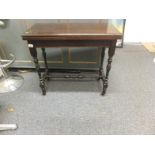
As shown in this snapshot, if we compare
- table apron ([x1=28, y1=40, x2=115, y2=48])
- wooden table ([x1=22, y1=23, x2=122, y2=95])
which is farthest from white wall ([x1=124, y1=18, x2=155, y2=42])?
table apron ([x1=28, y1=40, x2=115, y2=48])

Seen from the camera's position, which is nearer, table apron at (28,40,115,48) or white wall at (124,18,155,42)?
table apron at (28,40,115,48)

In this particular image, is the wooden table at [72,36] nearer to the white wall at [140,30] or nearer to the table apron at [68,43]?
the table apron at [68,43]

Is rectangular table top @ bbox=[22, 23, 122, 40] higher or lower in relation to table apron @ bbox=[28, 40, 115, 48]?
higher

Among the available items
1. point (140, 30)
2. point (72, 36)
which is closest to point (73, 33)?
point (72, 36)

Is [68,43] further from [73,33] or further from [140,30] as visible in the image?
[140,30]

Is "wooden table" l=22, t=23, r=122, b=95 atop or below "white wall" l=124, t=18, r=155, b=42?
atop

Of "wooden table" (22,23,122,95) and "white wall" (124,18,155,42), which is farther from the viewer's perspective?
"white wall" (124,18,155,42)

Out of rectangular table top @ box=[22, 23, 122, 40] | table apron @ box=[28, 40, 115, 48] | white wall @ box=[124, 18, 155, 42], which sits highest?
rectangular table top @ box=[22, 23, 122, 40]

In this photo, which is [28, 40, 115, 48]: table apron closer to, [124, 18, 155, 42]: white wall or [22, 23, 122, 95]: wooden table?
[22, 23, 122, 95]: wooden table

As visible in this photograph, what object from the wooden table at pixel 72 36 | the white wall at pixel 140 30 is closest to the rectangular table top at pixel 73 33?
the wooden table at pixel 72 36

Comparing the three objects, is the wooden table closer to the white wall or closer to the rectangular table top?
the rectangular table top

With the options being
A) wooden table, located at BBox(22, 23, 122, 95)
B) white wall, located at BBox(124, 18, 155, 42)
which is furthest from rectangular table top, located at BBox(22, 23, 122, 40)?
white wall, located at BBox(124, 18, 155, 42)
